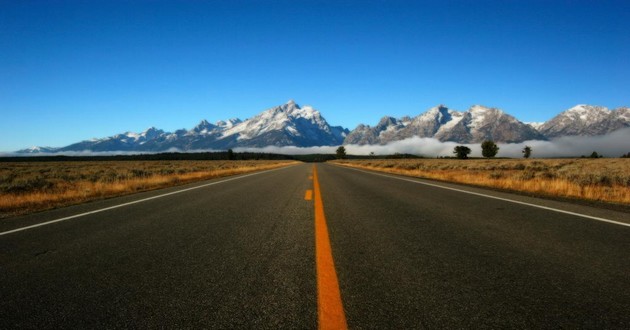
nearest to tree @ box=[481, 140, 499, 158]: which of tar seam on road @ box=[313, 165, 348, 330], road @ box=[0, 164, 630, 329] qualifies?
road @ box=[0, 164, 630, 329]

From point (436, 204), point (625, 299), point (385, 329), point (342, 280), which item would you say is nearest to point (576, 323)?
point (625, 299)

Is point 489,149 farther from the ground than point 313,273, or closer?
farther from the ground

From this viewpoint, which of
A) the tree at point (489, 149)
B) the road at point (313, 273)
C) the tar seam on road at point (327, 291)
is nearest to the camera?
the tar seam on road at point (327, 291)

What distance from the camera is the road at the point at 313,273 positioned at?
8.25ft

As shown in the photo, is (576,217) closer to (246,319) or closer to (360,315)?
(360,315)

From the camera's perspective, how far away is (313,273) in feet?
11.2

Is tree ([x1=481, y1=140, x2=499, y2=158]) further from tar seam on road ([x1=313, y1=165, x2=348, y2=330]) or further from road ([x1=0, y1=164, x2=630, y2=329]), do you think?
tar seam on road ([x1=313, y1=165, x2=348, y2=330])

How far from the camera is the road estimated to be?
8.25ft

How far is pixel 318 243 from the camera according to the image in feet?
15.1

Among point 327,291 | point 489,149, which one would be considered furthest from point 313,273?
point 489,149

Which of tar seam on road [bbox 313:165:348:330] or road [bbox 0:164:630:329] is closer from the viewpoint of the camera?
tar seam on road [bbox 313:165:348:330]

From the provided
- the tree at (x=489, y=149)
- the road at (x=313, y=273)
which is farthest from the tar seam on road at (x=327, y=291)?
the tree at (x=489, y=149)

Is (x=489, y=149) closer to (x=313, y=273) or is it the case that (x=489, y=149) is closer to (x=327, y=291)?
(x=313, y=273)

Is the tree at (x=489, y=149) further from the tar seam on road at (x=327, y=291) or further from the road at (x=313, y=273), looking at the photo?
the tar seam on road at (x=327, y=291)
